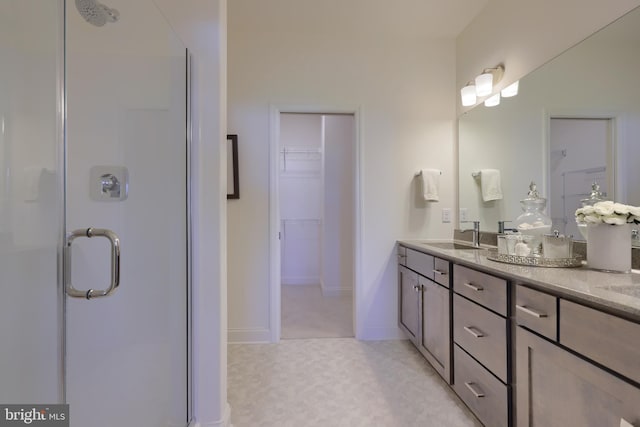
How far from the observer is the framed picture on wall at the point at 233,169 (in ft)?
8.16

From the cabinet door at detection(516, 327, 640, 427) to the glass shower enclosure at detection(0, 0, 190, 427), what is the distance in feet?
4.75

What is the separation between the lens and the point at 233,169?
8.18 ft

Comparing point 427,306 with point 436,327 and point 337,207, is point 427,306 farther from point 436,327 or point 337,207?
point 337,207

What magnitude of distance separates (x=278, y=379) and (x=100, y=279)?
1.32 m

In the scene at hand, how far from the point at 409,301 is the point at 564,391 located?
4.50 feet

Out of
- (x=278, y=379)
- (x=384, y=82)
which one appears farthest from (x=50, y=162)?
(x=384, y=82)

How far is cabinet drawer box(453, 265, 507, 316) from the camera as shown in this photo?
4.25 ft

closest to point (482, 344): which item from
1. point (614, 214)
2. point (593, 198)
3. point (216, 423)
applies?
point (614, 214)

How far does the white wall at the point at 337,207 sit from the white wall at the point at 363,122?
1.30 meters

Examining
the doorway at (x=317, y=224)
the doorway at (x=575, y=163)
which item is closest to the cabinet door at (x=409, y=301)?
the doorway at (x=317, y=224)

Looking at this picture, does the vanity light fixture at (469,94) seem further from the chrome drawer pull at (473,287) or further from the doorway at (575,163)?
the chrome drawer pull at (473,287)

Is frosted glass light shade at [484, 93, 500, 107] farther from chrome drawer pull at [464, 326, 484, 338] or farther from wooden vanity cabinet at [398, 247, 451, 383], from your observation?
chrome drawer pull at [464, 326, 484, 338]

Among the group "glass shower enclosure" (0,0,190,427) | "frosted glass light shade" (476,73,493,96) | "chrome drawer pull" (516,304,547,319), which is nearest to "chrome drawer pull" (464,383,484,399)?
"chrome drawer pull" (516,304,547,319)

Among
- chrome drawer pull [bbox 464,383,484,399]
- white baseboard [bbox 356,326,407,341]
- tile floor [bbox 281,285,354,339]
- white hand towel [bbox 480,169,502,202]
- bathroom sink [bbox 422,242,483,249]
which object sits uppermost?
white hand towel [bbox 480,169,502,202]
